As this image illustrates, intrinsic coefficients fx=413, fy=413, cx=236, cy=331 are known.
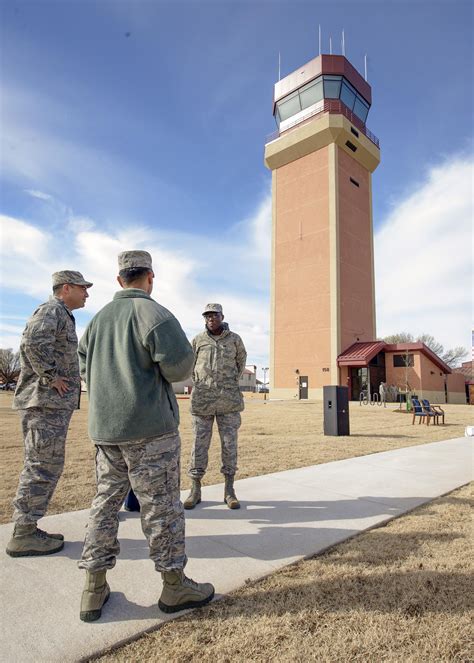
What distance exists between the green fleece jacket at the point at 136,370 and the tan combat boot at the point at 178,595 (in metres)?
0.79

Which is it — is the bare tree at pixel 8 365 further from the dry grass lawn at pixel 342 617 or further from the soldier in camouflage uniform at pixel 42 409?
the dry grass lawn at pixel 342 617

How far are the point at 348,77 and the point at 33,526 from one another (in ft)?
133

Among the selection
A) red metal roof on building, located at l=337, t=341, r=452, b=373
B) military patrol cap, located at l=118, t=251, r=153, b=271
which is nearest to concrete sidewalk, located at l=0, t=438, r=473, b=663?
military patrol cap, located at l=118, t=251, r=153, b=271

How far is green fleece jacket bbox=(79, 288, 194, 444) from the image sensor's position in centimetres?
226

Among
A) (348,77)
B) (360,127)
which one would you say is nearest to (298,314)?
(360,127)

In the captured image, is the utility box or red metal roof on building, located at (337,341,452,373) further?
red metal roof on building, located at (337,341,452,373)

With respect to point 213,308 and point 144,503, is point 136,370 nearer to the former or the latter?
point 144,503

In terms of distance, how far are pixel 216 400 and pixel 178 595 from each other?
2.14 m

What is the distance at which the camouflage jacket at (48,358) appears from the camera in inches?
123

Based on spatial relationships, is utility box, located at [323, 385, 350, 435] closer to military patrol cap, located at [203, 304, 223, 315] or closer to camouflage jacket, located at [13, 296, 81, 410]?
military patrol cap, located at [203, 304, 223, 315]

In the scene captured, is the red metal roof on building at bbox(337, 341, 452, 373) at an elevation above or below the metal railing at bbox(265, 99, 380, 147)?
below

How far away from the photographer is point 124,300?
245 centimetres

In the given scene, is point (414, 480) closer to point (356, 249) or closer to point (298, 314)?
point (298, 314)

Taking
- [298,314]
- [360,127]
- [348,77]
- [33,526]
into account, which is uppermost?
[348,77]
